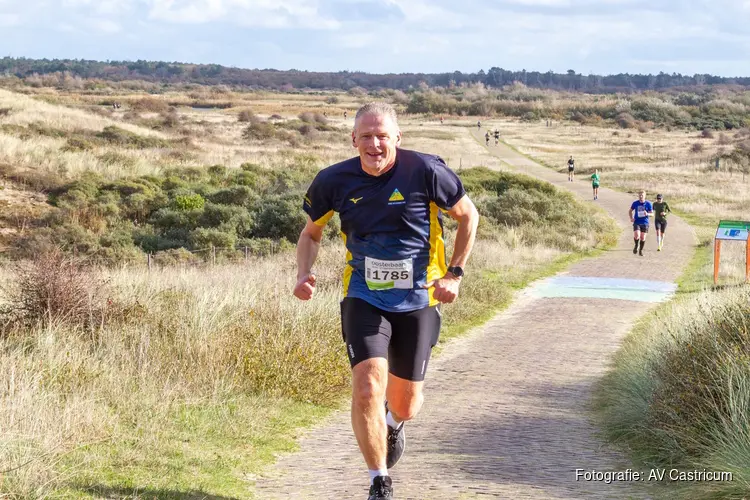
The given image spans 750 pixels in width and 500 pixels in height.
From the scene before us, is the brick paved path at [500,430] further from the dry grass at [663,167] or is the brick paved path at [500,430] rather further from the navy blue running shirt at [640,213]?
the navy blue running shirt at [640,213]

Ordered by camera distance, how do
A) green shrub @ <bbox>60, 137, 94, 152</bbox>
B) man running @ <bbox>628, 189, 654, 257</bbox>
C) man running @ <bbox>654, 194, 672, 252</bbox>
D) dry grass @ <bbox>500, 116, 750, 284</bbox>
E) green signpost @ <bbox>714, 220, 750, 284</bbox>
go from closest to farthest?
green signpost @ <bbox>714, 220, 750, 284</bbox> → man running @ <bbox>628, 189, 654, 257</bbox> → man running @ <bbox>654, 194, 672, 252</bbox> → dry grass @ <bbox>500, 116, 750, 284</bbox> → green shrub @ <bbox>60, 137, 94, 152</bbox>

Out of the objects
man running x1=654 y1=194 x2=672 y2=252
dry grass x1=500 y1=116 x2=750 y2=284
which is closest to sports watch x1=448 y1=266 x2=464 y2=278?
dry grass x1=500 y1=116 x2=750 y2=284

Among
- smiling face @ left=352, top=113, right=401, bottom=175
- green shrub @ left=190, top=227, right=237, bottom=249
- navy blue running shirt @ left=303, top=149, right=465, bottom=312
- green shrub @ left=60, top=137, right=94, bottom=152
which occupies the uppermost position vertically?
smiling face @ left=352, top=113, right=401, bottom=175

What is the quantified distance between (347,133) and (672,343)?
64.3 metres

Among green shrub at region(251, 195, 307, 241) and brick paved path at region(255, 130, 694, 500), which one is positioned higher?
brick paved path at region(255, 130, 694, 500)

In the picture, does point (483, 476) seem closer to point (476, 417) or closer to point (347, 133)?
point (476, 417)

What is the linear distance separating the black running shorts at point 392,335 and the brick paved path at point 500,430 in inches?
29.0

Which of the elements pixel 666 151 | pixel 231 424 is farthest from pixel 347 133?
pixel 231 424

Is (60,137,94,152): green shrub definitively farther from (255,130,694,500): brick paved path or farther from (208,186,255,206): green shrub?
(255,130,694,500): brick paved path

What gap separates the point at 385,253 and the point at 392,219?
180 mm

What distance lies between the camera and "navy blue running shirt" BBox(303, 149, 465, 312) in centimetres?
518

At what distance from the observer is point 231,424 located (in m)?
6.66

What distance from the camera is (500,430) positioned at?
726cm

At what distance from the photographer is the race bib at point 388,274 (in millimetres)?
5176
